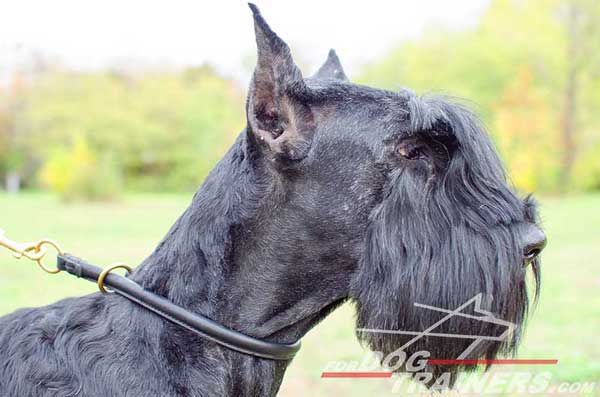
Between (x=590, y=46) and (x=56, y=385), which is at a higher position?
(x=590, y=46)

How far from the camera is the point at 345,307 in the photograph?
10.3 meters

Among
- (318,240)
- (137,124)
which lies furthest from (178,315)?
(137,124)

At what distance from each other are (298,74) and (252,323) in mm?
1043

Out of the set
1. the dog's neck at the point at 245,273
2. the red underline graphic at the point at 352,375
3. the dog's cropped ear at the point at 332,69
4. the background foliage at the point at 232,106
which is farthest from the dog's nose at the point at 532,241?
the background foliage at the point at 232,106

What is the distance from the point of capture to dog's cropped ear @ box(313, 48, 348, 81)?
3215 millimetres

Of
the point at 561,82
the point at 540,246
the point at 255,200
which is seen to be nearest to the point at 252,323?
the point at 255,200

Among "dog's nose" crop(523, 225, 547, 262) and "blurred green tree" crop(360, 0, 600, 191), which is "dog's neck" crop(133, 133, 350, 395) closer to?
"dog's nose" crop(523, 225, 547, 262)

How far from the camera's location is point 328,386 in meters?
5.93

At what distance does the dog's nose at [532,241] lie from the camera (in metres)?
2.51

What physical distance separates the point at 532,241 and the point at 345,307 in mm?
7960

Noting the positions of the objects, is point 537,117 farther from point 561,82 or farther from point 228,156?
point 228,156

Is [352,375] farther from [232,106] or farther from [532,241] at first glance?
[232,106]

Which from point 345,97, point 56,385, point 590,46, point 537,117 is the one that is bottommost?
point 56,385

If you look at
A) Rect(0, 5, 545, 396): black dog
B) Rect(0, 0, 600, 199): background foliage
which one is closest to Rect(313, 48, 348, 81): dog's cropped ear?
Result: Rect(0, 5, 545, 396): black dog
